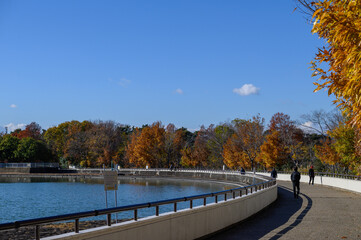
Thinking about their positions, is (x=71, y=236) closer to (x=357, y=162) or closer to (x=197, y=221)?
(x=197, y=221)

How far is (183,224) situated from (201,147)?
9190 cm

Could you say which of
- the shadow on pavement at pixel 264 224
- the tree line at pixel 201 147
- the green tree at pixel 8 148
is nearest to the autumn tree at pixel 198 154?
the tree line at pixel 201 147

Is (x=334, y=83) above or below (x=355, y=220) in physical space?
above

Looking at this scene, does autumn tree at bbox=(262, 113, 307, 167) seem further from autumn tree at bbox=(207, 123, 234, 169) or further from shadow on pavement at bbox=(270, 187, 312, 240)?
shadow on pavement at bbox=(270, 187, 312, 240)

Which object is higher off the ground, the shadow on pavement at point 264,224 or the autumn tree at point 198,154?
the autumn tree at point 198,154

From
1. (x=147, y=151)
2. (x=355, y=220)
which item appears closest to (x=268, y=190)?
(x=355, y=220)

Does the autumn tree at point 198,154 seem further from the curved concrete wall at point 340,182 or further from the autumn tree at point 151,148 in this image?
the curved concrete wall at point 340,182

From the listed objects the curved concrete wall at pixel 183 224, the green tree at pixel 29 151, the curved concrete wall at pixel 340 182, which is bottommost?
the curved concrete wall at pixel 340 182

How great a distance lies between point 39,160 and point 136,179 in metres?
52.4

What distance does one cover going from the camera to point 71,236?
7617 millimetres

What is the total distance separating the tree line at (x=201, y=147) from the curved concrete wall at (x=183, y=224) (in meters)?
31.3

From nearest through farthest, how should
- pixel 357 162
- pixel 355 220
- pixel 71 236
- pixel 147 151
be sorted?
pixel 71 236 < pixel 355 220 < pixel 357 162 < pixel 147 151

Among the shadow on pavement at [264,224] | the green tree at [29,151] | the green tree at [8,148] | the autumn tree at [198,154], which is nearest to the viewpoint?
the shadow on pavement at [264,224]

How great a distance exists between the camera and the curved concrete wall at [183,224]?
866 cm
